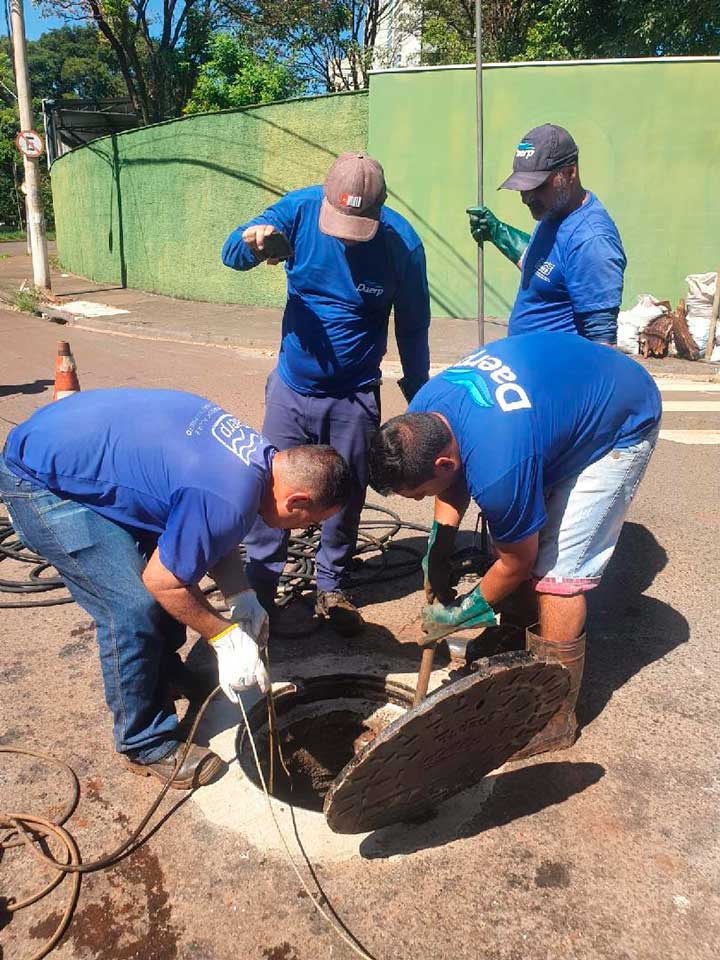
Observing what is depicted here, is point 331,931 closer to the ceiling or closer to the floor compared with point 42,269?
closer to the floor

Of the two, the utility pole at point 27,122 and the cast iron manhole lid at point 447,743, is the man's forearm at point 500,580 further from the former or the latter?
the utility pole at point 27,122

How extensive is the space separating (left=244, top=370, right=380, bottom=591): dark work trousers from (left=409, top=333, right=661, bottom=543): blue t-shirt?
908 millimetres

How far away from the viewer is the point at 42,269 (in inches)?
602

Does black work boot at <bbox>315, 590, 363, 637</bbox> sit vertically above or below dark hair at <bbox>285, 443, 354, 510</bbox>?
below

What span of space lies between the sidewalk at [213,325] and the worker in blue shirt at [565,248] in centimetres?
528

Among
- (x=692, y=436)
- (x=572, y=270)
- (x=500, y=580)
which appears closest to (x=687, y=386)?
(x=692, y=436)

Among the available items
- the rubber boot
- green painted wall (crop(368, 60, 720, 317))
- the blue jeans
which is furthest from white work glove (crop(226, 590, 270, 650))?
green painted wall (crop(368, 60, 720, 317))

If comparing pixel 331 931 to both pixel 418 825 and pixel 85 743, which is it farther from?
pixel 85 743

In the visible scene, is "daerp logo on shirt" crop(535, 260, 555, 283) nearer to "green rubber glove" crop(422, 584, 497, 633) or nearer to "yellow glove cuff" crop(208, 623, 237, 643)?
"green rubber glove" crop(422, 584, 497, 633)

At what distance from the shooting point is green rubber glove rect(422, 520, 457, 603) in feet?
11.0

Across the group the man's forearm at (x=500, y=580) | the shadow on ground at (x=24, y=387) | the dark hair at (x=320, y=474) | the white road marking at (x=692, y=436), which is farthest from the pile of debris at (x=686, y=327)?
the dark hair at (x=320, y=474)

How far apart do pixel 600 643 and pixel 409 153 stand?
384 inches

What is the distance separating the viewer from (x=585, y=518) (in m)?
2.87

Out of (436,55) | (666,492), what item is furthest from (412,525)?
(436,55)
